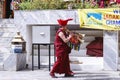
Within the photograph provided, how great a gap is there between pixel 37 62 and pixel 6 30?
2481mm

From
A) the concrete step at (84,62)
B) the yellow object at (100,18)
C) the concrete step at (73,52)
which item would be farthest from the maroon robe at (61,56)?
the concrete step at (73,52)

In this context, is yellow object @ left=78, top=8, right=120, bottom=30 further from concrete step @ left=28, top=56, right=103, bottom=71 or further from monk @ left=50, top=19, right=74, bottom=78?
monk @ left=50, top=19, right=74, bottom=78

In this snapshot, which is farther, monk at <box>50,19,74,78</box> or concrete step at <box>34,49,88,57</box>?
concrete step at <box>34,49,88,57</box>

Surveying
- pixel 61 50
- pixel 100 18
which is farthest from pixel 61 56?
pixel 100 18

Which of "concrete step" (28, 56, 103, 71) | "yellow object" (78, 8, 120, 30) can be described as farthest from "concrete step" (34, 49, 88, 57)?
"yellow object" (78, 8, 120, 30)

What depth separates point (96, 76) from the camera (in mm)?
14102

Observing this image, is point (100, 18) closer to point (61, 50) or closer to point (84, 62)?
point (84, 62)

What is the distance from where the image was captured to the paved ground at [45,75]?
1378 centimetres

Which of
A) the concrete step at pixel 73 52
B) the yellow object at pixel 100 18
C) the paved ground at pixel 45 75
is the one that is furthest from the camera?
the concrete step at pixel 73 52

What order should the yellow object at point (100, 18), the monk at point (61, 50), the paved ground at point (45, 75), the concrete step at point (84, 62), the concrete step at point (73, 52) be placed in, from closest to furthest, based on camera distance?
1. the monk at point (61, 50)
2. the paved ground at point (45, 75)
3. the yellow object at point (100, 18)
4. the concrete step at point (84, 62)
5. the concrete step at point (73, 52)

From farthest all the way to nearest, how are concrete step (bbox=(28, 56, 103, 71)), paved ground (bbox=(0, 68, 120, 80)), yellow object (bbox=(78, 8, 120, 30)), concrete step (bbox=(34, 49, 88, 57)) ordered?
concrete step (bbox=(34, 49, 88, 57)) → concrete step (bbox=(28, 56, 103, 71)) → yellow object (bbox=(78, 8, 120, 30)) → paved ground (bbox=(0, 68, 120, 80))

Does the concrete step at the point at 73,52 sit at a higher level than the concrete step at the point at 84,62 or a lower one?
higher

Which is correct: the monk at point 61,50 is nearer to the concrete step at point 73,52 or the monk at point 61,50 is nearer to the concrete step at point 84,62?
the concrete step at point 84,62

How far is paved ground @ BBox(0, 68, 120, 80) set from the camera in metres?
13.8
